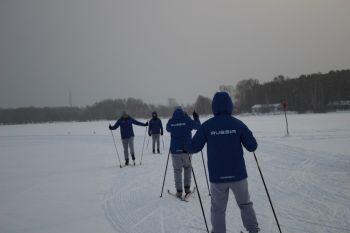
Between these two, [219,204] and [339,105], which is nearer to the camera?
[219,204]

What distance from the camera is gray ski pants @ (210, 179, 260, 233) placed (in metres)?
4.36

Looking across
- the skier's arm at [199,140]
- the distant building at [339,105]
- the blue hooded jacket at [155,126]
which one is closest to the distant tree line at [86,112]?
the distant building at [339,105]

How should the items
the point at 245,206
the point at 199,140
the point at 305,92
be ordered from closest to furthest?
the point at 245,206
the point at 199,140
the point at 305,92

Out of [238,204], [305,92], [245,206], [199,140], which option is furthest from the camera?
[305,92]

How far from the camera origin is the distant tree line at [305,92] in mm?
84875

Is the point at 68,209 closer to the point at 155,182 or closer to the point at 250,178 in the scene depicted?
the point at 155,182

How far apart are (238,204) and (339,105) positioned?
8237 centimetres

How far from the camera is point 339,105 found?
255 ft

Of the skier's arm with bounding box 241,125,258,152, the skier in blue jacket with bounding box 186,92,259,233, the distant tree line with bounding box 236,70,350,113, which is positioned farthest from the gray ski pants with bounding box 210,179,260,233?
the distant tree line with bounding box 236,70,350,113

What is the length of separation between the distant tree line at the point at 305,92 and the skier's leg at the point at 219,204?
77588 mm

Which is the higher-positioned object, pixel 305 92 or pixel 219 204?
pixel 305 92

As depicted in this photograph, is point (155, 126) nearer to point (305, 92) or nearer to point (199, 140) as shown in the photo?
point (199, 140)

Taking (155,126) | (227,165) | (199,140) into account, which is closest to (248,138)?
(227,165)

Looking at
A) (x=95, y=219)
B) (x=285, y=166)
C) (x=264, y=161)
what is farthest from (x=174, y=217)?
(x=264, y=161)
